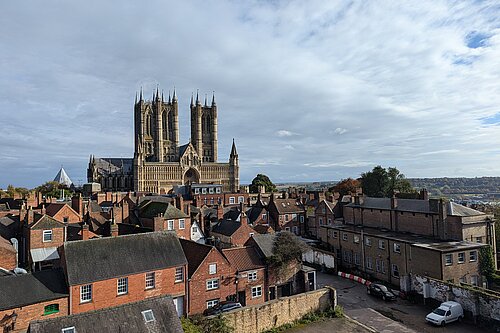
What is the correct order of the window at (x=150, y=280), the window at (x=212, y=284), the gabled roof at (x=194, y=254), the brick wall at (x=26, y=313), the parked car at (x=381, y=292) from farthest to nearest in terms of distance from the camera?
the parked car at (x=381, y=292) → the window at (x=212, y=284) → the gabled roof at (x=194, y=254) → the window at (x=150, y=280) → the brick wall at (x=26, y=313)

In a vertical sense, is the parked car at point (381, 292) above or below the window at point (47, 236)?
below

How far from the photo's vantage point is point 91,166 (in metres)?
129

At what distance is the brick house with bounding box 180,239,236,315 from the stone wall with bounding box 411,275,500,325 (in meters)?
16.9

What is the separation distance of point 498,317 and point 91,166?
419 feet

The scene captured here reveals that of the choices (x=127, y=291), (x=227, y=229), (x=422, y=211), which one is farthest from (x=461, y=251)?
(x=127, y=291)

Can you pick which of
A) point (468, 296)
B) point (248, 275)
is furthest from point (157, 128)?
point (468, 296)

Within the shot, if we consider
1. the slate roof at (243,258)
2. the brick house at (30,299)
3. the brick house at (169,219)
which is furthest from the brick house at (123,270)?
the brick house at (169,219)

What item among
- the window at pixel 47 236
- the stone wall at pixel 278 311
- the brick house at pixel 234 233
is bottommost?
the stone wall at pixel 278 311

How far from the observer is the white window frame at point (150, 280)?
2556cm

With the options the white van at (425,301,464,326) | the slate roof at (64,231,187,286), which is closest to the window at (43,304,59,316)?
the slate roof at (64,231,187,286)

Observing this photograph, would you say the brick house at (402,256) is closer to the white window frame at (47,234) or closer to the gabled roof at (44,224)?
the gabled roof at (44,224)

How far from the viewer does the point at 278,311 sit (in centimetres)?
2639

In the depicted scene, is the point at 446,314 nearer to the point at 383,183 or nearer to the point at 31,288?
the point at 31,288

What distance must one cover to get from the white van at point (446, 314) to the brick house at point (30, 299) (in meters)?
25.7
